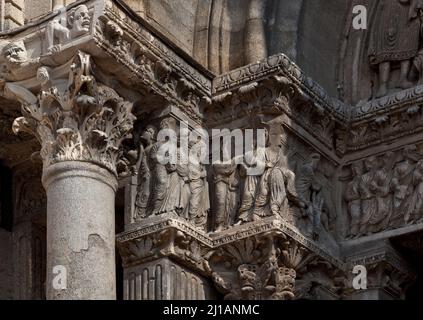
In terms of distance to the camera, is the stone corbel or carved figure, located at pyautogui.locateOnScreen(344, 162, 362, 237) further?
carved figure, located at pyautogui.locateOnScreen(344, 162, 362, 237)

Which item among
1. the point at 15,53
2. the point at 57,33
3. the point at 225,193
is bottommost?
the point at 225,193

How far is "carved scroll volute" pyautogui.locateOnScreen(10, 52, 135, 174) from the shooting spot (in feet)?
72.8

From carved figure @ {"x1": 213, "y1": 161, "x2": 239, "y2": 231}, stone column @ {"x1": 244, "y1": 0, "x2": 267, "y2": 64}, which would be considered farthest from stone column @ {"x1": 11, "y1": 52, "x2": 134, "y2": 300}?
stone column @ {"x1": 244, "y1": 0, "x2": 267, "y2": 64}

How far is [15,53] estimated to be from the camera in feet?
74.4

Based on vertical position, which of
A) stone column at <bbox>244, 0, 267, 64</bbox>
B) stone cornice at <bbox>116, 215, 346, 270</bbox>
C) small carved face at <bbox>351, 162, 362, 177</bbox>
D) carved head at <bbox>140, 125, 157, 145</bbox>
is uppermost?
stone column at <bbox>244, 0, 267, 64</bbox>

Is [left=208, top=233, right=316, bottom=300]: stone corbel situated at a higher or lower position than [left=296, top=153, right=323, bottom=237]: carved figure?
lower

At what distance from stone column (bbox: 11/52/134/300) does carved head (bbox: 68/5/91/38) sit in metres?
0.25

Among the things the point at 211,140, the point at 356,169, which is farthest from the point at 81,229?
the point at 356,169

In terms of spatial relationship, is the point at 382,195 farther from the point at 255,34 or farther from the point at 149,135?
the point at 149,135

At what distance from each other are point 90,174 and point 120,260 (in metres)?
2.33

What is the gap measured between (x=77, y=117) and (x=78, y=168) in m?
0.64

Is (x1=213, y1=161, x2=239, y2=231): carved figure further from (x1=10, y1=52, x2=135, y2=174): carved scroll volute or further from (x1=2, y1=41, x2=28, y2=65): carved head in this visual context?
(x1=2, y1=41, x2=28, y2=65): carved head

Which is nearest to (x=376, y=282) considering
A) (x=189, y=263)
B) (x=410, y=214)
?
(x=410, y=214)

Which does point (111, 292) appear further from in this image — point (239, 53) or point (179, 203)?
point (239, 53)
